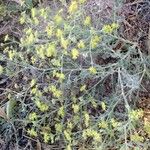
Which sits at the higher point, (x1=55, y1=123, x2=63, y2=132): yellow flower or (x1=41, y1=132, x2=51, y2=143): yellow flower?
(x1=55, y1=123, x2=63, y2=132): yellow flower

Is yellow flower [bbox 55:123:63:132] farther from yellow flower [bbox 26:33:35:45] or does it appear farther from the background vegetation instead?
yellow flower [bbox 26:33:35:45]

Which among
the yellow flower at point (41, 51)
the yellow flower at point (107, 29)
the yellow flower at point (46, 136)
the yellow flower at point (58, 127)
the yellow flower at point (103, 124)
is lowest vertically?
the yellow flower at point (46, 136)

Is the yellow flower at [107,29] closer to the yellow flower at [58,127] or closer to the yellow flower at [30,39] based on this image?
the yellow flower at [30,39]

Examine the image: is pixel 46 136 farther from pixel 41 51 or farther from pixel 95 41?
pixel 95 41

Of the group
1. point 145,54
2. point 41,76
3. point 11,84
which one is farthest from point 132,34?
point 11,84

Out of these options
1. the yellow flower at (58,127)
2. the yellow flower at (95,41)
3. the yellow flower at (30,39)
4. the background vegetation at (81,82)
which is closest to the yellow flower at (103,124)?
the background vegetation at (81,82)

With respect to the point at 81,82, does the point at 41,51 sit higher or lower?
higher

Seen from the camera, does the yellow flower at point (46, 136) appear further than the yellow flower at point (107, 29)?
Yes

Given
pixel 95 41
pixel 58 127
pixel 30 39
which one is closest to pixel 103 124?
pixel 58 127

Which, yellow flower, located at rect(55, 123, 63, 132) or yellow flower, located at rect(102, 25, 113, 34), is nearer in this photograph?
yellow flower, located at rect(102, 25, 113, 34)

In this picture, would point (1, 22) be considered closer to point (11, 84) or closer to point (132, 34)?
point (11, 84)

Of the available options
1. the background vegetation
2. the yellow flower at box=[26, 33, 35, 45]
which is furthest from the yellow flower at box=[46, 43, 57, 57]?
the yellow flower at box=[26, 33, 35, 45]
